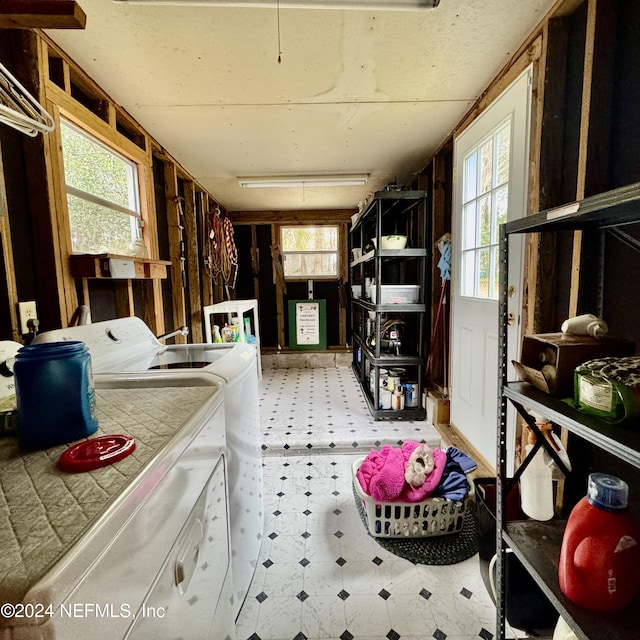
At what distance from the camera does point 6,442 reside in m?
0.65

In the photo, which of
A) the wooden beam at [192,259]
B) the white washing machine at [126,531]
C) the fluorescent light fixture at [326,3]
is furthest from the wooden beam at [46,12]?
the wooden beam at [192,259]

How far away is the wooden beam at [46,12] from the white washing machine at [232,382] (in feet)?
2.97

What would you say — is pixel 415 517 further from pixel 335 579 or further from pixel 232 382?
pixel 232 382

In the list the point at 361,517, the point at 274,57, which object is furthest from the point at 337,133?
the point at 361,517

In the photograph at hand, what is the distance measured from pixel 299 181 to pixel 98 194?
204 centimetres

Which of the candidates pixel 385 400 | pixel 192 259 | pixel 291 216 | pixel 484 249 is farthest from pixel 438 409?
pixel 291 216

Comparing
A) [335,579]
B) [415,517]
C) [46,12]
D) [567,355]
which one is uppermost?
[46,12]

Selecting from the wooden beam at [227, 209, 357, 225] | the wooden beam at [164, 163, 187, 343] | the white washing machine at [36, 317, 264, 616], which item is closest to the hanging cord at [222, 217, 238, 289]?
the wooden beam at [227, 209, 357, 225]

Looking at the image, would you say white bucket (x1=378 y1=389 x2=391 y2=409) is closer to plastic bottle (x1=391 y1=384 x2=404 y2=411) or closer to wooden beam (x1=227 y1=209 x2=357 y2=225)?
plastic bottle (x1=391 y1=384 x2=404 y2=411)

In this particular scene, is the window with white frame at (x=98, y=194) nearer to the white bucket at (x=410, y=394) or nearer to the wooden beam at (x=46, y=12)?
the wooden beam at (x=46, y=12)

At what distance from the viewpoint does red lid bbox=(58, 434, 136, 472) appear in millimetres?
559

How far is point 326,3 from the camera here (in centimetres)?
127

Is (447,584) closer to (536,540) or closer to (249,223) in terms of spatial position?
(536,540)

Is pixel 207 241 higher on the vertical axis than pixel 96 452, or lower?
higher
